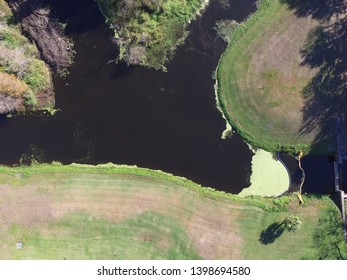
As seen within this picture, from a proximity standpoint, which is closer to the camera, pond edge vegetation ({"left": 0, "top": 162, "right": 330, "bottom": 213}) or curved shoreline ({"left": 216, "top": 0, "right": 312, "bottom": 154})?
pond edge vegetation ({"left": 0, "top": 162, "right": 330, "bottom": 213})

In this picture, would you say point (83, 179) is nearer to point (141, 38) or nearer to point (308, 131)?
point (141, 38)

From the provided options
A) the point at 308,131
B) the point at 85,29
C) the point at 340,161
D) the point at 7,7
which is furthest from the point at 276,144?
the point at 7,7

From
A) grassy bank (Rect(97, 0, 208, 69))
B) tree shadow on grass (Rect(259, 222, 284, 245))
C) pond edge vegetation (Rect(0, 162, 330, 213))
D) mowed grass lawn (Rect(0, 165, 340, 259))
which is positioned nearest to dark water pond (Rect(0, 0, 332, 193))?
pond edge vegetation (Rect(0, 162, 330, 213))

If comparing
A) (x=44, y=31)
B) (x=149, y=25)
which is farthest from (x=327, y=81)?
(x=44, y=31)

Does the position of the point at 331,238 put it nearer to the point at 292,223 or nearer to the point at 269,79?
the point at 292,223

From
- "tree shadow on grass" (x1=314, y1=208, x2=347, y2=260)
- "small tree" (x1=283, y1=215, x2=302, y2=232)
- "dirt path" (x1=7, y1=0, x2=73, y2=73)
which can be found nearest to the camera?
"small tree" (x1=283, y1=215, x2=302, y2=232)

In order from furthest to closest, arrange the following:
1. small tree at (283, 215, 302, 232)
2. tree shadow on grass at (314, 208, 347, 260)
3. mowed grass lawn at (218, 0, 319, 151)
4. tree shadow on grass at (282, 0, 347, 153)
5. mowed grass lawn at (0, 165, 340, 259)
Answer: mowed grass lawn at (218, 0, 319, 151)
tree shadow on grass at (282, 0, 347, 153)
mowed grass lawn at (0, 165, 340, 259)
tree shadow on grass at (314, 208, 347, 260)
small tree at (283, 215, 302, 232)

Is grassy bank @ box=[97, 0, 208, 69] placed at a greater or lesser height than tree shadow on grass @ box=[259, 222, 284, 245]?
greater

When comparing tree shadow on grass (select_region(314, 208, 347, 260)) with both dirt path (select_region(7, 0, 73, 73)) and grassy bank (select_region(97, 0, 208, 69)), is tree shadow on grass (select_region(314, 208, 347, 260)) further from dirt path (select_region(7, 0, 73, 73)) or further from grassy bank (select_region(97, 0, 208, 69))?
dirt path (select_region(7, 0, 73, 73))
